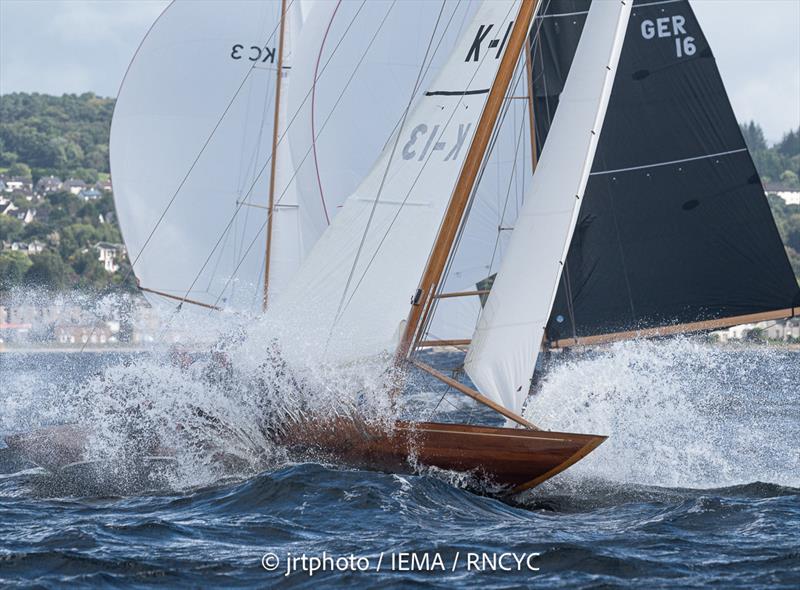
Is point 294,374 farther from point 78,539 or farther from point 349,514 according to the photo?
point 78,539

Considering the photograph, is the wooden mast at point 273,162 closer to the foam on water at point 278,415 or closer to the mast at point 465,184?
the foam on water at point 278,415

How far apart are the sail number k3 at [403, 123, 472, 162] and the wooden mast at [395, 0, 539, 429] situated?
119 millimetres

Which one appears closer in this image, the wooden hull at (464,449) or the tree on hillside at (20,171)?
the wooden hull at (464,449)

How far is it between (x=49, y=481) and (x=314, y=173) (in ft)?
27.8

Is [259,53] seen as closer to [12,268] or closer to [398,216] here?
[398,216]

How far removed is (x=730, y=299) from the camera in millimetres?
15727

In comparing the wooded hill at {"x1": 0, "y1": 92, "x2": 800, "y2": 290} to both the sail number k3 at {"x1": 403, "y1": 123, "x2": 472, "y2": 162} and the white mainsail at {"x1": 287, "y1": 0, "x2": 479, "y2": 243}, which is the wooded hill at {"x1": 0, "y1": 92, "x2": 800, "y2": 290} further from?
the sail number k3 at {"x1": 403, "y1": 123, "x2": 472, "y2": 162}

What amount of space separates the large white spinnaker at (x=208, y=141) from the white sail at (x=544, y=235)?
10.1 m

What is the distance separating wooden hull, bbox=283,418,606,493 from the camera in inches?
390

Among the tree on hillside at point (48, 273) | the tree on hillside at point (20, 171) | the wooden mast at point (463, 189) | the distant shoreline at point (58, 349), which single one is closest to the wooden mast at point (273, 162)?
the wooden mast at point (463, 189)

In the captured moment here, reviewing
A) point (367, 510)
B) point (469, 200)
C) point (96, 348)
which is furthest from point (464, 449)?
point (96, 348)

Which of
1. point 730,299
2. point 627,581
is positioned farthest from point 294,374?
point 730,299

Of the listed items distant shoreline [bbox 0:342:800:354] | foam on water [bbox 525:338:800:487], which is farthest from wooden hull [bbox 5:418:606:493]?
distant shoreline [bbox 0:342:800:354]

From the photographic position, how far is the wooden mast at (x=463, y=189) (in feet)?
36.0
